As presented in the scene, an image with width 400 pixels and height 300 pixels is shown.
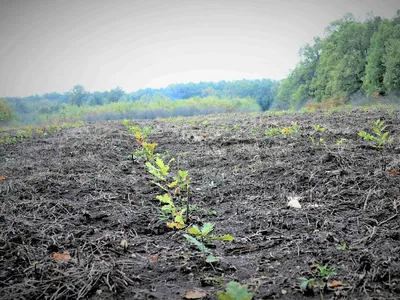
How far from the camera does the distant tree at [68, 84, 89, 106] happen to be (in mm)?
44844

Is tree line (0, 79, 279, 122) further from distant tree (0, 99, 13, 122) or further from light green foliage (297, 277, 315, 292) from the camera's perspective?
light green foliage (297, 277, 315, 292)

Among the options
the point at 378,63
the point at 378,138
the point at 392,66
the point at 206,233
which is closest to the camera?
the point at 206,233

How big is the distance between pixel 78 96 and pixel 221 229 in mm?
48869

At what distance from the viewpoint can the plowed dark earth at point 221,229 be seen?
3.99 feet

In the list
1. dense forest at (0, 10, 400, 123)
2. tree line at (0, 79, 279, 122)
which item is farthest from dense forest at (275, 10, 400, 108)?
tree line at (0, 79, 279, 122)

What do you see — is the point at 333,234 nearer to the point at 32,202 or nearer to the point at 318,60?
the point at 32,202

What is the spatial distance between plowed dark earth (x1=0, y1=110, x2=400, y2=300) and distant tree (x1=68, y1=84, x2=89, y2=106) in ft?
152

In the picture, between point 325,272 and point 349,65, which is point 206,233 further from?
point 349,65

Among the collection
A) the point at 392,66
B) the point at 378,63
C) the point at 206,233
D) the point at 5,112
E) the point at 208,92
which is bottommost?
the point at 206,233

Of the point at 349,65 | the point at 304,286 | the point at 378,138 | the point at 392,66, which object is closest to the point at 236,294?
the point at 304,286

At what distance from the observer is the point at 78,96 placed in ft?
149

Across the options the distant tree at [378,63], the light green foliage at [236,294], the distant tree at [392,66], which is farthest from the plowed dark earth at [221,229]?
the distant tree at [378,63]

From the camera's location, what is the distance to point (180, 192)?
2.53 metres

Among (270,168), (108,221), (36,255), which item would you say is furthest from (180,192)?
(36,255)
